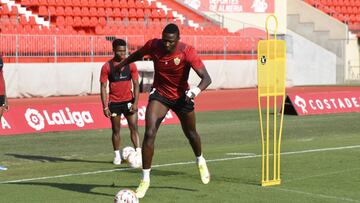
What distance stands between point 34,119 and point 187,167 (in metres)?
8.00

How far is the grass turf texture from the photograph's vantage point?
11.3 m

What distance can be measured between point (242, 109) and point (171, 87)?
17649 mm

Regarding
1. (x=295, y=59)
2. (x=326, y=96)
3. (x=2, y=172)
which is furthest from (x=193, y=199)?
(x=295, y=59)

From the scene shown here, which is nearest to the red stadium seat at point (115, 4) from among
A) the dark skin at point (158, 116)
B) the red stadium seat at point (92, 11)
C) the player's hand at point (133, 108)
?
the red stadium seat at point (92, 11)

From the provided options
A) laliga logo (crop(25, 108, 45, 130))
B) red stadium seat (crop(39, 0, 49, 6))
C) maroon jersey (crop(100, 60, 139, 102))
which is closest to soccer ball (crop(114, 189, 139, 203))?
maroon jersey (crop(100, 60, 139, 102))

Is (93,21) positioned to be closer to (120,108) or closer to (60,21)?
(60,21)

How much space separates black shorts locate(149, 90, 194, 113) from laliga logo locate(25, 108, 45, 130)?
32.2 ft

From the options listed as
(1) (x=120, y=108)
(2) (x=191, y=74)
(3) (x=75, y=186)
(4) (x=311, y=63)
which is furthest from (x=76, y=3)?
(3) (x=75, y=186)

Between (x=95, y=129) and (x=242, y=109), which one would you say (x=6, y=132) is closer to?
(x=95, y=129)

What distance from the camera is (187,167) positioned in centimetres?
1409

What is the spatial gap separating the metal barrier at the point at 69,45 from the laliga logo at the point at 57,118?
10095 millimetres

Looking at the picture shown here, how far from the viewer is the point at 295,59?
46.3 m

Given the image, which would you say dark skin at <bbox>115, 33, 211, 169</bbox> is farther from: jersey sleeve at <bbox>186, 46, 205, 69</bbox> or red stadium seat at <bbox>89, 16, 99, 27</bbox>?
red stadium seat at <bbox>89, 16, 99, 27</bbox>

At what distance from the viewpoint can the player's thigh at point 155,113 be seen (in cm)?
1132
